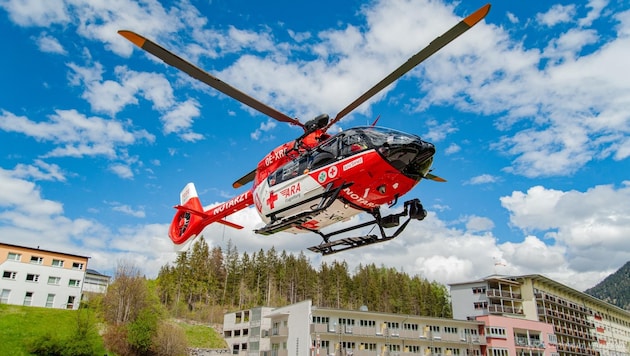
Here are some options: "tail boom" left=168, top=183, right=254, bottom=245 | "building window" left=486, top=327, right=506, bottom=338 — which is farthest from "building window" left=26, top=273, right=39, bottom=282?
"building window" left=486, top=327, right=506, bottom=338

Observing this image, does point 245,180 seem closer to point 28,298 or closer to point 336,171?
point 336,171

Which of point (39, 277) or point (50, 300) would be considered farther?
point (50, 300)

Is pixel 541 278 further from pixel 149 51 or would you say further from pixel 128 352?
pixel 149 51

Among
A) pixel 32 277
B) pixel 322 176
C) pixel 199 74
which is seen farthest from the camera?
pixel 32 277

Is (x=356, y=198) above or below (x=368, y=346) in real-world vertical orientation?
above

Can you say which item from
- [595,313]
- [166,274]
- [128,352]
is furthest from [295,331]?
[595,313]

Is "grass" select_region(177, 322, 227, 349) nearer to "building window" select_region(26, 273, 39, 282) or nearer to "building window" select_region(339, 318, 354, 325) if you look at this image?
"building window" select_region(26, 273, 39, 282)

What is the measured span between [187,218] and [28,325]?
124 feet

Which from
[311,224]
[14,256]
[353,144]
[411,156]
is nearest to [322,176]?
[353,144]

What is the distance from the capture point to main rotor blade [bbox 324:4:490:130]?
1087 centimetres

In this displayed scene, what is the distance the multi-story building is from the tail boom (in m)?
38.2

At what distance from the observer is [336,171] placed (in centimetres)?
1427

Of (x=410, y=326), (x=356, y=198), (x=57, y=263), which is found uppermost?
(x=57, y=263)

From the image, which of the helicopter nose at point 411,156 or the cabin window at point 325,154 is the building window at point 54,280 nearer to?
the cabin window at point 325,154
